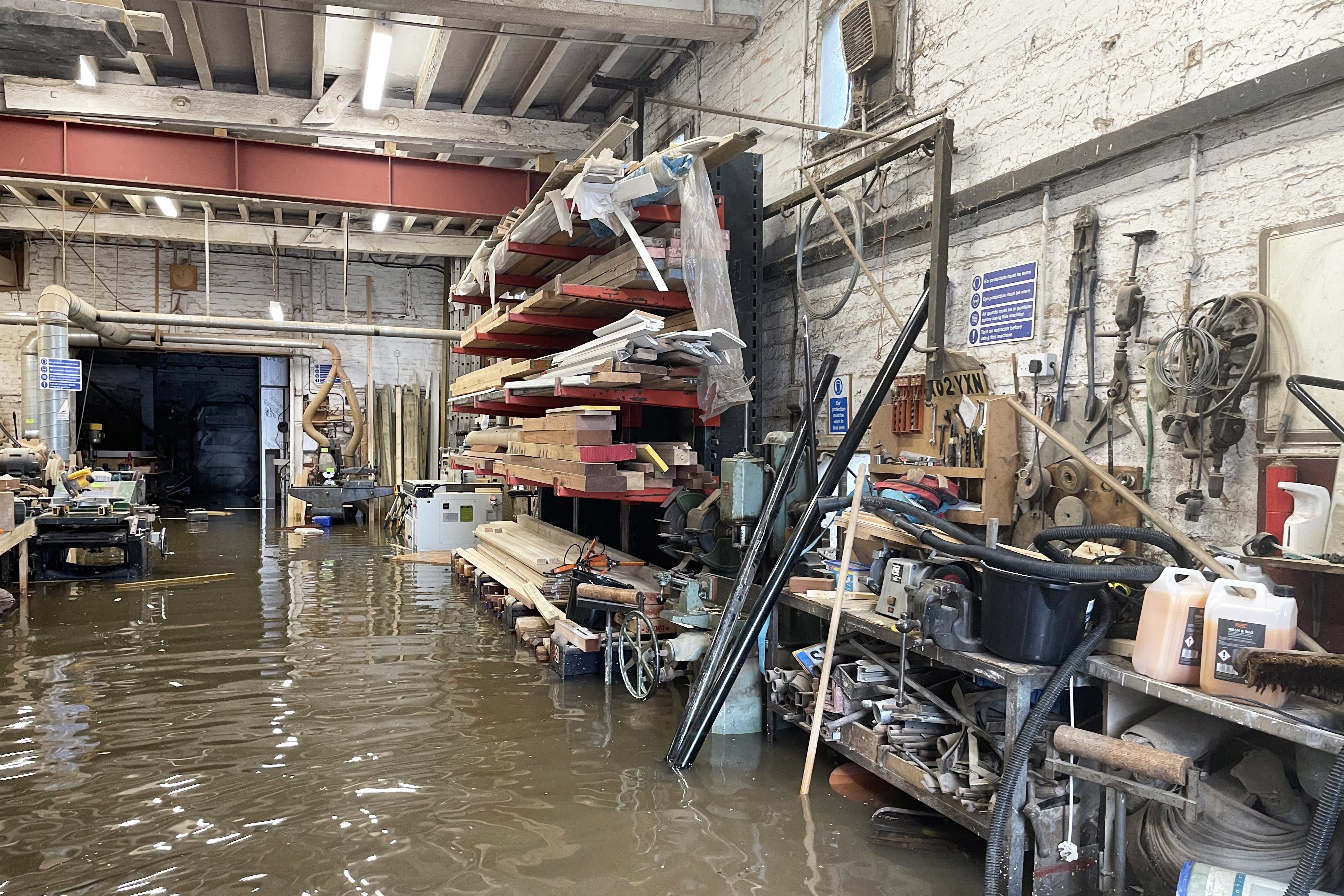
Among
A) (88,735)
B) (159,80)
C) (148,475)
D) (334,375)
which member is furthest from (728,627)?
(148,475)

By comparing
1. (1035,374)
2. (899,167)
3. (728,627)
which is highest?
(899,167)

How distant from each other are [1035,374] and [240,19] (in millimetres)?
6092

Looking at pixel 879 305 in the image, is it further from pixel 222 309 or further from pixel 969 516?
pixel 222 309

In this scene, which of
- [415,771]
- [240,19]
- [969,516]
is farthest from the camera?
[240,19]

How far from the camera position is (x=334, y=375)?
12.4 meters

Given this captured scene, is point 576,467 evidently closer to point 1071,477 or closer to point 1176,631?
point 1071,477

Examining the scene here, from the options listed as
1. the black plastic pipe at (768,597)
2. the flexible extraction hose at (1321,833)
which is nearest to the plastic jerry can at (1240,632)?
the flexible extraction hose at (1321,833)

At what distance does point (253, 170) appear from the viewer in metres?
7.03

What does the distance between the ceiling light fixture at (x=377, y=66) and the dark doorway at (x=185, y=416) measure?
947 cm

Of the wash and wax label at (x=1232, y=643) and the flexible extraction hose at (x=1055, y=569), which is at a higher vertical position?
the flexible extraction hose at (x=1055, y=569)

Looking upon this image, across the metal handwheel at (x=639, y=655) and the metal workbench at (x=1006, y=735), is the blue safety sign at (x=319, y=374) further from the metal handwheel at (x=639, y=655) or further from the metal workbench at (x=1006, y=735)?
the metal workbench at (x=1006, y=735)

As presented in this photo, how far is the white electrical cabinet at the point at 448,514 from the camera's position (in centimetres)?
894

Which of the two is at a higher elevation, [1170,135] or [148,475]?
[1170,135]

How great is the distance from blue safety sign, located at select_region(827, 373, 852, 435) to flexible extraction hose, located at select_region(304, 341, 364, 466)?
872 centimetres
